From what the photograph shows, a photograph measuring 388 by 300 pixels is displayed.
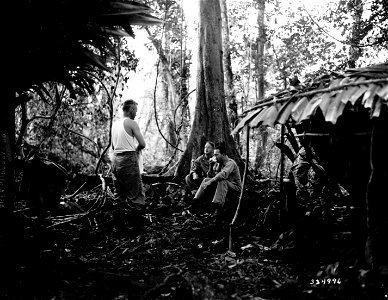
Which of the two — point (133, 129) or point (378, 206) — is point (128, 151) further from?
point (378, 206)

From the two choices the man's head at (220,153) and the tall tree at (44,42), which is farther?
the man's head at (220,153)

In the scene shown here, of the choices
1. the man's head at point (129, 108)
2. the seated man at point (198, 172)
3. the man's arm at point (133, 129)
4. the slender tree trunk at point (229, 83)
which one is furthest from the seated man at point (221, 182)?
the slender tree trunk at point (229, 83)

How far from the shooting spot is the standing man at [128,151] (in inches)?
240

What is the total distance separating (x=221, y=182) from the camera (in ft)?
21.1

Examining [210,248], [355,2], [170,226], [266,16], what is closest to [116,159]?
[170,226]

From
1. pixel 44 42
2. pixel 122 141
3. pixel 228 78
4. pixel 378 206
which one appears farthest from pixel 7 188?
pixel 228 78

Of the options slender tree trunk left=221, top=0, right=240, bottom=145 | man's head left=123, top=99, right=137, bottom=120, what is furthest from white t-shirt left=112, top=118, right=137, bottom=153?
slender tree trunk left=221, top=0, right=240, bottom=145

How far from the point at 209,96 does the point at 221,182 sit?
9.58 ft

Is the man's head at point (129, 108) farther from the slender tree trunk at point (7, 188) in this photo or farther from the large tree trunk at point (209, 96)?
the large tree trunk at point (209, 96)

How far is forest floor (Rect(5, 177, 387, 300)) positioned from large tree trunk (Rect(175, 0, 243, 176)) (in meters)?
2.00

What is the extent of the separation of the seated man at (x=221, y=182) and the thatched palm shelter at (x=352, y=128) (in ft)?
7.42

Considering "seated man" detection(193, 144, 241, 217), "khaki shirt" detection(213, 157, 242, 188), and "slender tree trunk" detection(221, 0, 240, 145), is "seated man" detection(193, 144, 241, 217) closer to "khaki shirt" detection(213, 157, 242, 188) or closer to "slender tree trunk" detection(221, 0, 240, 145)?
"khaki shirt" detection(213, 157, 242, 188)

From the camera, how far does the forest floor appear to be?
3334mm

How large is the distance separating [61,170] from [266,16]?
16.2 metres
